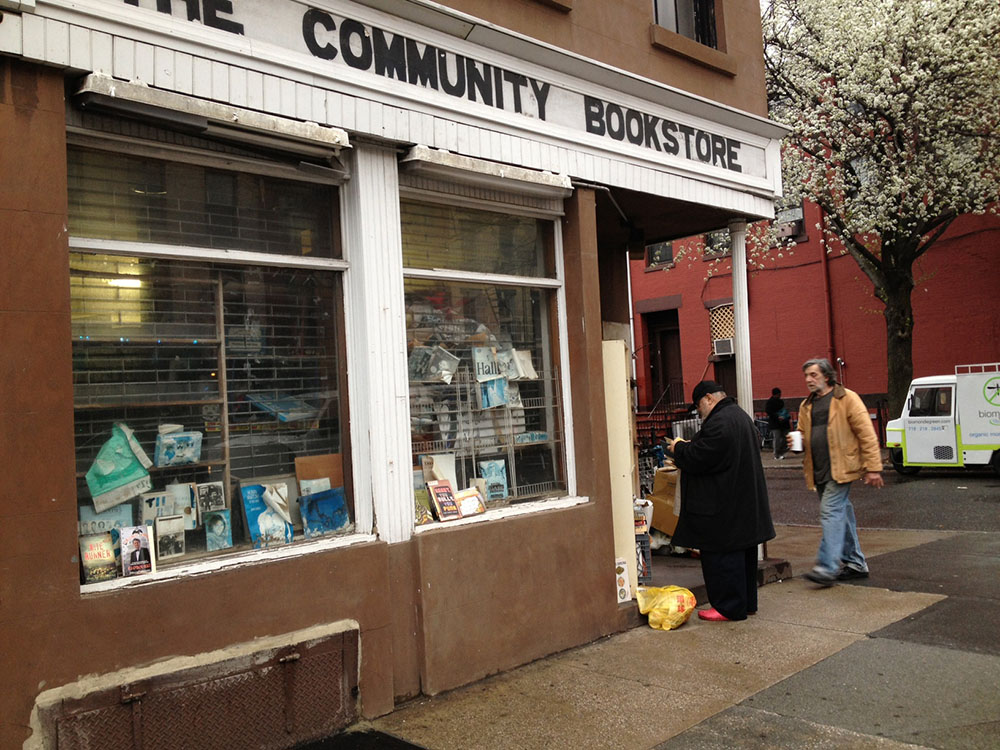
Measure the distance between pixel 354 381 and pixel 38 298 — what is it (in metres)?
1.86

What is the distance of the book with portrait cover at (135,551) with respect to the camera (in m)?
4.27

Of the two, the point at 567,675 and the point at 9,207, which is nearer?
the point at 9,207

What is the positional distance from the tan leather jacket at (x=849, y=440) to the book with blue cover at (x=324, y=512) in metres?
4.13

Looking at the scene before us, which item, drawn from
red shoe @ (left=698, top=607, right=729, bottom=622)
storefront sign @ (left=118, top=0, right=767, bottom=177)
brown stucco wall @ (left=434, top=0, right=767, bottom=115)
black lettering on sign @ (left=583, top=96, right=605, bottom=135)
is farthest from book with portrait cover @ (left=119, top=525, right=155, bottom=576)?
black lettering on sign @ (left=583, top=96, right=605, bottom=135)

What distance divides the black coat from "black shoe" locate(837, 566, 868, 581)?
1.67 metres

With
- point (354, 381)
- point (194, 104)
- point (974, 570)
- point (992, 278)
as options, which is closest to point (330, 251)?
point (354, 381)

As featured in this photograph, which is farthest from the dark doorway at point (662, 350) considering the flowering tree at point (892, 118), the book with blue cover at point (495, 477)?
the book with blue cover at point (495, 477)

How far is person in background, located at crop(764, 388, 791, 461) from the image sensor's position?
22422 mm

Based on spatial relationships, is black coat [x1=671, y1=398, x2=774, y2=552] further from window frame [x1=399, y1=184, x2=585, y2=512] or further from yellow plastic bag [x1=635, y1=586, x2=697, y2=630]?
window frame [x1=399, y1=184, x2=585, y2=512]

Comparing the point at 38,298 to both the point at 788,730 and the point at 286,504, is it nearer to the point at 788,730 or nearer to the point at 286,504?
the point at 286,504

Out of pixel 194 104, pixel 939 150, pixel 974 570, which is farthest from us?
pixel 939 150

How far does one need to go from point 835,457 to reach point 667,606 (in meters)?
2.07

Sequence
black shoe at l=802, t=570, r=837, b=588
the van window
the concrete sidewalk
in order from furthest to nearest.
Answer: the van window → black shoe at l=802, t=570, r=837, b=588 → the concrete sidewalk

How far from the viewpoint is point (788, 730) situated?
4.48 metres
